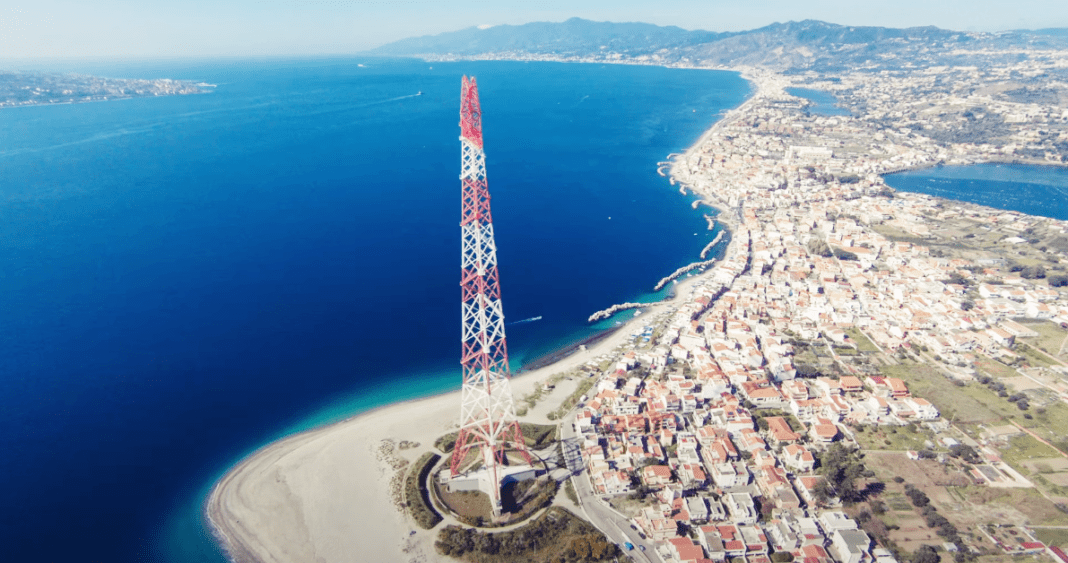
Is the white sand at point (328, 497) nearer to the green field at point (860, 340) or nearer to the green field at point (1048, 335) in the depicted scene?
the green field at point (860, 340)

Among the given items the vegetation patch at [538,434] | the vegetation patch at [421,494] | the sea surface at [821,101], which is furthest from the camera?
the sea surface at [821,101]

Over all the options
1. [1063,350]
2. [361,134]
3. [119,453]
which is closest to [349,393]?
[119,453]

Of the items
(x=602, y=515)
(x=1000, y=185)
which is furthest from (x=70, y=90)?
(x=1000, y=185)

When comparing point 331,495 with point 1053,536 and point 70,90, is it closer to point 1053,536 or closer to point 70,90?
point 1053,536

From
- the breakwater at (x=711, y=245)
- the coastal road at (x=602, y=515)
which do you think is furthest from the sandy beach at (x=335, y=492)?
the breakwater at (x=711, y=245)

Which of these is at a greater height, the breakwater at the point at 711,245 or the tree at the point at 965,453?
the breakwater at the point at 711,245

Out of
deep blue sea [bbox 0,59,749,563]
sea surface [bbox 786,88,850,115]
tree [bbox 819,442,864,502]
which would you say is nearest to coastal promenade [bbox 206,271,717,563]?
deep blue sea [bbox 0,59,749,563]
